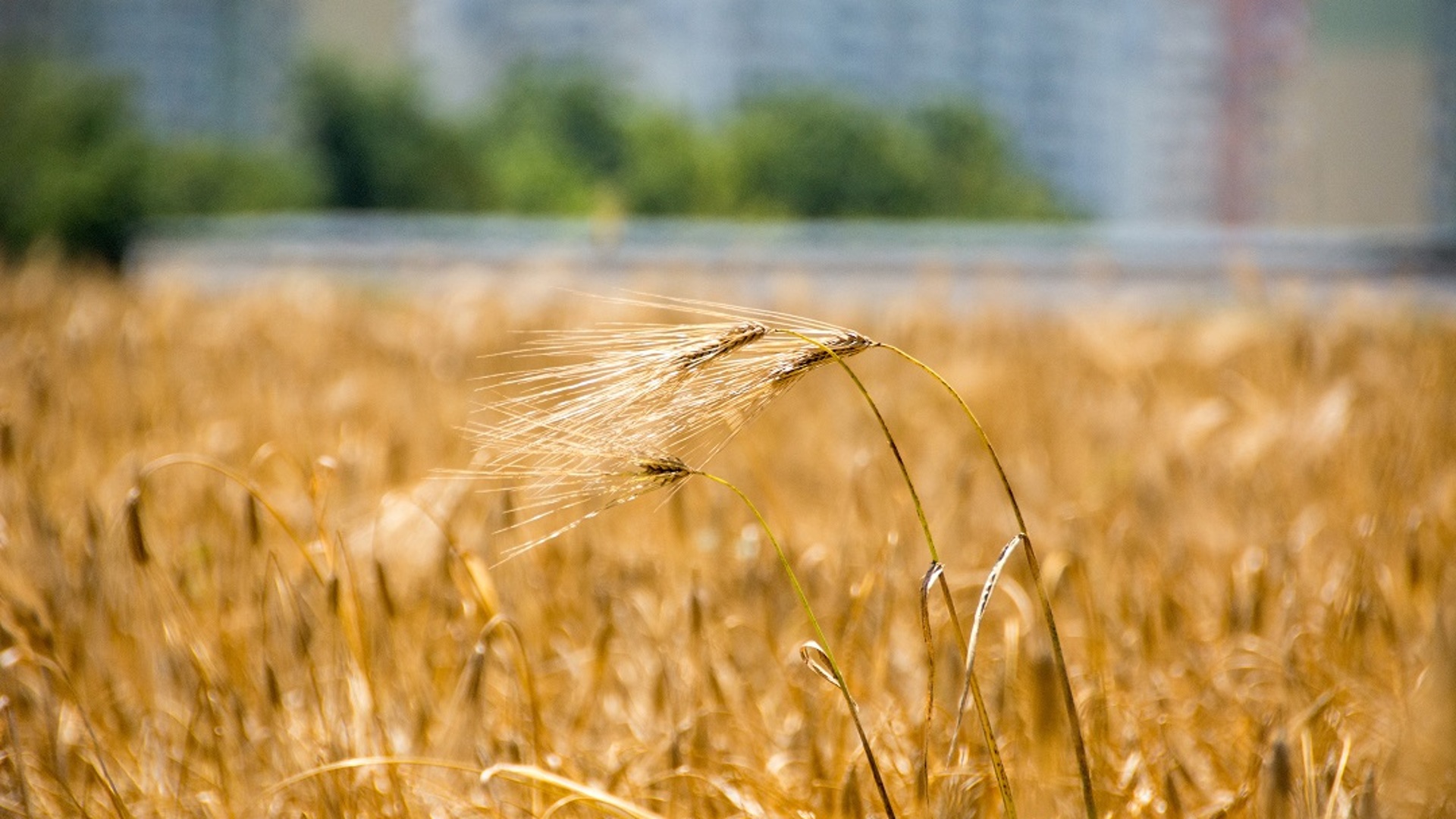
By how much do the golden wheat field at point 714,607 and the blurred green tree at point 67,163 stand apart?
45.1 feet

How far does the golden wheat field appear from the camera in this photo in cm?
97

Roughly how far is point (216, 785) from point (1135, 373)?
257 centimetres

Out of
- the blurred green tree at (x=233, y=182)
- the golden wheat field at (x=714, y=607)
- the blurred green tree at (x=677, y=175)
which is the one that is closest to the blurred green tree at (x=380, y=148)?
the blurred green tree at (x=233, y=182)

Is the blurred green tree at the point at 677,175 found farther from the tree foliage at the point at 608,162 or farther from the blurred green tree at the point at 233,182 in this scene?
the blurred green tree at the point at 233,182

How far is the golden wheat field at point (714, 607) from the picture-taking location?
3.18 feet

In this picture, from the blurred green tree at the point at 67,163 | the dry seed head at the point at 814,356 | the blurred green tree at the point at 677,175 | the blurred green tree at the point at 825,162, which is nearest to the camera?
the dry seed head at the point at 814,356

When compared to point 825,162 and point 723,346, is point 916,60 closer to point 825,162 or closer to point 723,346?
point 825,162

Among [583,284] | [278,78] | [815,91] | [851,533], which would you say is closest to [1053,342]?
[583,284]

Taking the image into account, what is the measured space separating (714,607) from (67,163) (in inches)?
733

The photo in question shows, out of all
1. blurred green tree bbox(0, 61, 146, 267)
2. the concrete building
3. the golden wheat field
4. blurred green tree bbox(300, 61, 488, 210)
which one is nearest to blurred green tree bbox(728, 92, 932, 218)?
blurred green tree bbox(300, 61, 488, 210)

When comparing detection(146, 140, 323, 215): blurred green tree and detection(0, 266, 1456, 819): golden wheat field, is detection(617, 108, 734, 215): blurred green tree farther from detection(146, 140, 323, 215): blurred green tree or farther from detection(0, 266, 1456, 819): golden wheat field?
detection(0, 266, 1456, 819): golden wheat field

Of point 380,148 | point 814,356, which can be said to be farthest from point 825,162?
point 814,356

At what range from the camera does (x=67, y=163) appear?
56.4 ft

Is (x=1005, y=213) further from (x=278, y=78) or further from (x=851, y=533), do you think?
(x=278, y=78)
